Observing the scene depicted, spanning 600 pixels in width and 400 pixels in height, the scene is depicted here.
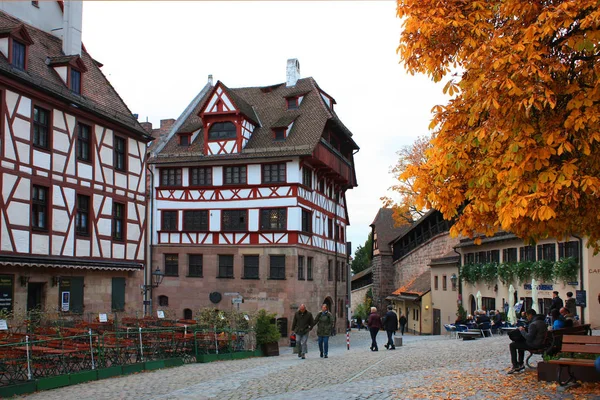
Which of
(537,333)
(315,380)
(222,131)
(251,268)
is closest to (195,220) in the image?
(251,268)

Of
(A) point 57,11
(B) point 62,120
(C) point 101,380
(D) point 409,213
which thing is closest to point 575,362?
(C) point 101,380

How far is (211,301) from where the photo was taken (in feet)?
124

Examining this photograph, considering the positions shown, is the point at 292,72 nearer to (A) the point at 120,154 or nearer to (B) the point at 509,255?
(B) the point at 509,255

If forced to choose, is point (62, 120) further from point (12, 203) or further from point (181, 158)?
point (181, 158)

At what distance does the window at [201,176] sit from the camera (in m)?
39.0

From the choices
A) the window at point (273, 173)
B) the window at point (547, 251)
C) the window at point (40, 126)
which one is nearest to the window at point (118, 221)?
the window at point (40, 126)

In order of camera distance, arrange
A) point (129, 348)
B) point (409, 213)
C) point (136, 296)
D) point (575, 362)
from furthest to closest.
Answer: point (409, 213) < point (136, 296) < point (129, 348) < point (575, 362)

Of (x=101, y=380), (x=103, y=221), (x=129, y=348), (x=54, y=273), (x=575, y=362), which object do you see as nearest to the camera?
(x=575, y=362)

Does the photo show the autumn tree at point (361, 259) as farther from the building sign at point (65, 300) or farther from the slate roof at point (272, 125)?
the building sign at point (65, 300)

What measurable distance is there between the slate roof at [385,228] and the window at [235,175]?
2872 cm

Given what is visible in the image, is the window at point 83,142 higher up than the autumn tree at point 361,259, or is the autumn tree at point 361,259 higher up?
the window at point 83,142

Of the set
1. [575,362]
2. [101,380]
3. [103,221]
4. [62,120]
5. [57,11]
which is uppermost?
[57,11]

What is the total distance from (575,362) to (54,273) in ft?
58.6

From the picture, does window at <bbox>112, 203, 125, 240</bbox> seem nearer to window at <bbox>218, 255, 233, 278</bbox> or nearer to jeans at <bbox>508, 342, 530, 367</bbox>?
window at <bbox>218, 255, 233, 278</bbox>
